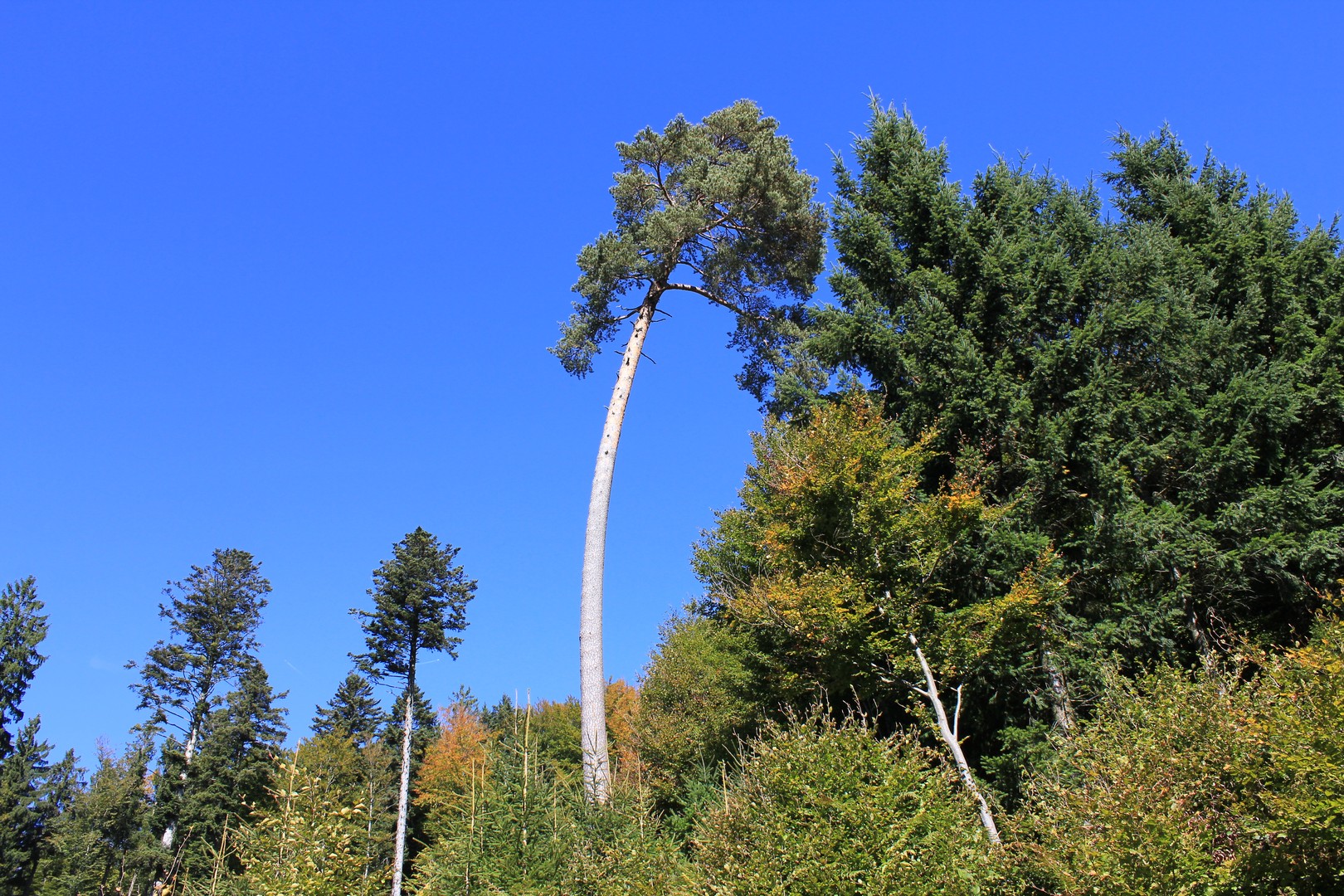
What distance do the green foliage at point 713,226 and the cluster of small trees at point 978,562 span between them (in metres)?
0.07

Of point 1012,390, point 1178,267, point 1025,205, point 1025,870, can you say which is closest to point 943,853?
point 1025,870

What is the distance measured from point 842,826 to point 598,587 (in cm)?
694

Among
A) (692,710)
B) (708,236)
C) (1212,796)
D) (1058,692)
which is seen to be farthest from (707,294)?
(692,710)

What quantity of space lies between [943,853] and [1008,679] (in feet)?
19.3

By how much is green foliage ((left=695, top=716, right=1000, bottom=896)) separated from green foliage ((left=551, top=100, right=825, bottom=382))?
10341 mm

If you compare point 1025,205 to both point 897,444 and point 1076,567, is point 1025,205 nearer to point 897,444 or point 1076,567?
point 897,444

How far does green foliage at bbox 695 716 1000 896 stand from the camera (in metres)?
8.50

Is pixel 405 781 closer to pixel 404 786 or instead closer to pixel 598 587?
pixel 404 786

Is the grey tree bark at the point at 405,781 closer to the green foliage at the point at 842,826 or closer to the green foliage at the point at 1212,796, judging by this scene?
the green foliage at the point at 842,826

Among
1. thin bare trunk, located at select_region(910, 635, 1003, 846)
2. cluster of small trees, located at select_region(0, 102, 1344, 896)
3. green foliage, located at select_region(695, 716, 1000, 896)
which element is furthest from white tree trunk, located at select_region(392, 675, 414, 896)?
green foliage, located at select_region(695, 716, 1000, 896)

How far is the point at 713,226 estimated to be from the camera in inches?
720

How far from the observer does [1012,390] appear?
14.7m

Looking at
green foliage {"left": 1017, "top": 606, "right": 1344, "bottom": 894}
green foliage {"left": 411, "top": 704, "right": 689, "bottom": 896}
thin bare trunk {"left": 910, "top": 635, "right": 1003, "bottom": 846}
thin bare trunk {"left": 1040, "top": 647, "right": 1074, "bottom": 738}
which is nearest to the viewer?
green foliage {"left": 1017, "top": 606, "right": 1344, "bottom": 894}

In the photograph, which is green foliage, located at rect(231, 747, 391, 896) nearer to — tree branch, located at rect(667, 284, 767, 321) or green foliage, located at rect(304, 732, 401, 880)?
tree branch, located at rect(667, 284, 767, 321)
